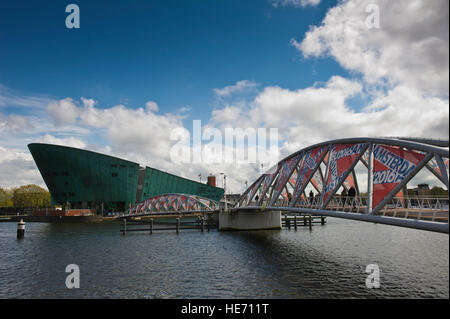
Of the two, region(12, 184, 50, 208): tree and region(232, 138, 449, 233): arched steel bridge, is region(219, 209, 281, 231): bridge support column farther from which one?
region(12, 184, 50, 208): tree

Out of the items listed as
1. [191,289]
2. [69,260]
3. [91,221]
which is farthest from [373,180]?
[91,221]

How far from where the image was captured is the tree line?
451 feet

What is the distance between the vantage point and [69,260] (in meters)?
29.1

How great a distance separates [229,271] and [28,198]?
14969 centimetres

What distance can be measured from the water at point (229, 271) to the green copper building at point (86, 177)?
7357 centimetres

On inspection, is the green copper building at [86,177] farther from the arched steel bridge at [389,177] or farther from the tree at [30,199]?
the arched steel bridge at [389,177]

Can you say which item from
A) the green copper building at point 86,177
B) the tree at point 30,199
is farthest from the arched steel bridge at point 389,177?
the tree at point 30,199

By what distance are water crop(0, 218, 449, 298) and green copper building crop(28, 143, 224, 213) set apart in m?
73.6

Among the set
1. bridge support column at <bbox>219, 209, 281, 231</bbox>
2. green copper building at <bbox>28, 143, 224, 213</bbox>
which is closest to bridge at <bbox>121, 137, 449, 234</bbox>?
bridge support column at <bbox>219, 209, 281, 231</bbox>

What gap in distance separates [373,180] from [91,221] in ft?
293

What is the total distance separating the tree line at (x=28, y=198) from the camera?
137 metres
